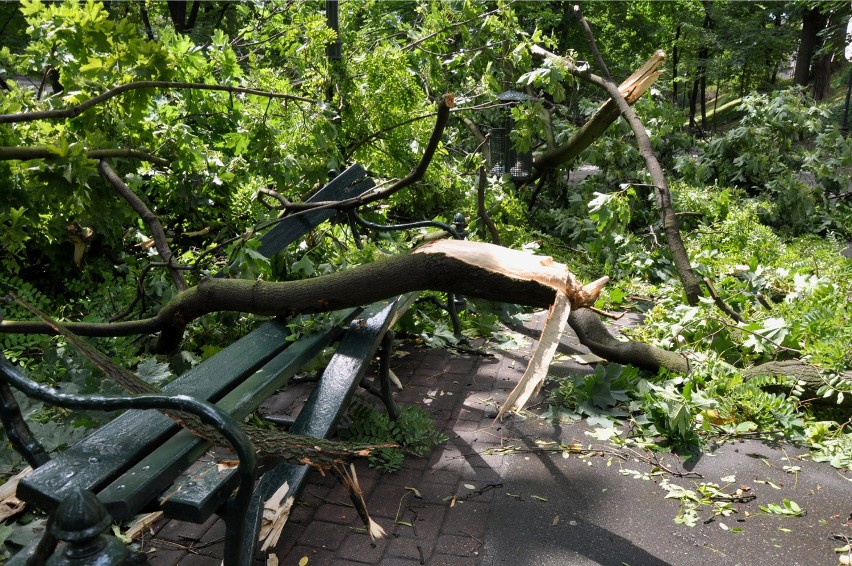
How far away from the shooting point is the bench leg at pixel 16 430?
1.86m

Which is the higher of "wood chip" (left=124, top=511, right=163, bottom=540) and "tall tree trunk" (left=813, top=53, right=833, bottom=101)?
"tall tree trunk" (left=813, top=53, right=833, bottom=101)

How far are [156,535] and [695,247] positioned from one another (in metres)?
6.64

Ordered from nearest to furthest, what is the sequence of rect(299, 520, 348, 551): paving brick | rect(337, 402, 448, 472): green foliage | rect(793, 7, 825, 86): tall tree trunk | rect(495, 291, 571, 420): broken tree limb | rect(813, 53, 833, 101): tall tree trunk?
rect(495, 291, 571, 420): broken tree limb < rect(299, 520, 348, 551): paving brick < rect(337, 402, 448, 472): green foliage < rect(793, 7, 825, 86): tall tree trunk < rect(813, 53, 833, 101): tall tree trunk

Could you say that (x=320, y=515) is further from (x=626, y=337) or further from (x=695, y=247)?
(x=695, y=247)

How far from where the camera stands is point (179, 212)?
4.65 meters

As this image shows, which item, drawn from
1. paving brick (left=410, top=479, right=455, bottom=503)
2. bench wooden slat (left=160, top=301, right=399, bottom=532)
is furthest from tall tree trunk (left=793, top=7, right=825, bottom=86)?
paving brick (left=410, top=479, right=455, bottom=503)

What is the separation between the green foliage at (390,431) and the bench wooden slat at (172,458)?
3.15ft

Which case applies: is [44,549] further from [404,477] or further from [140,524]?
[404,477]

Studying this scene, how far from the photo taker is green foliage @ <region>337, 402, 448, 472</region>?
12.7ft

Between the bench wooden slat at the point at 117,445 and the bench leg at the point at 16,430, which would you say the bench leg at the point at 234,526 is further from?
the bench leg at the point at 16,430

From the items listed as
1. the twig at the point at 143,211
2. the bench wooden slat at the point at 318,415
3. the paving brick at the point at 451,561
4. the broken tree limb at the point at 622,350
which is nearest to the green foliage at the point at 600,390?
the broken tree limb at the point at 622,350

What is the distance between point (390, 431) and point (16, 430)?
234 centimetres

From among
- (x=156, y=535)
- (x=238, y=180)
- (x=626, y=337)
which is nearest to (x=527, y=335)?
(x=626, y=337)

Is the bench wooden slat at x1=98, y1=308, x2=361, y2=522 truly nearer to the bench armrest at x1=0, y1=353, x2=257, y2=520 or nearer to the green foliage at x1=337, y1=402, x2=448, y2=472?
the bench armrest at x1=0, y1=353, x2=257, y2=520
